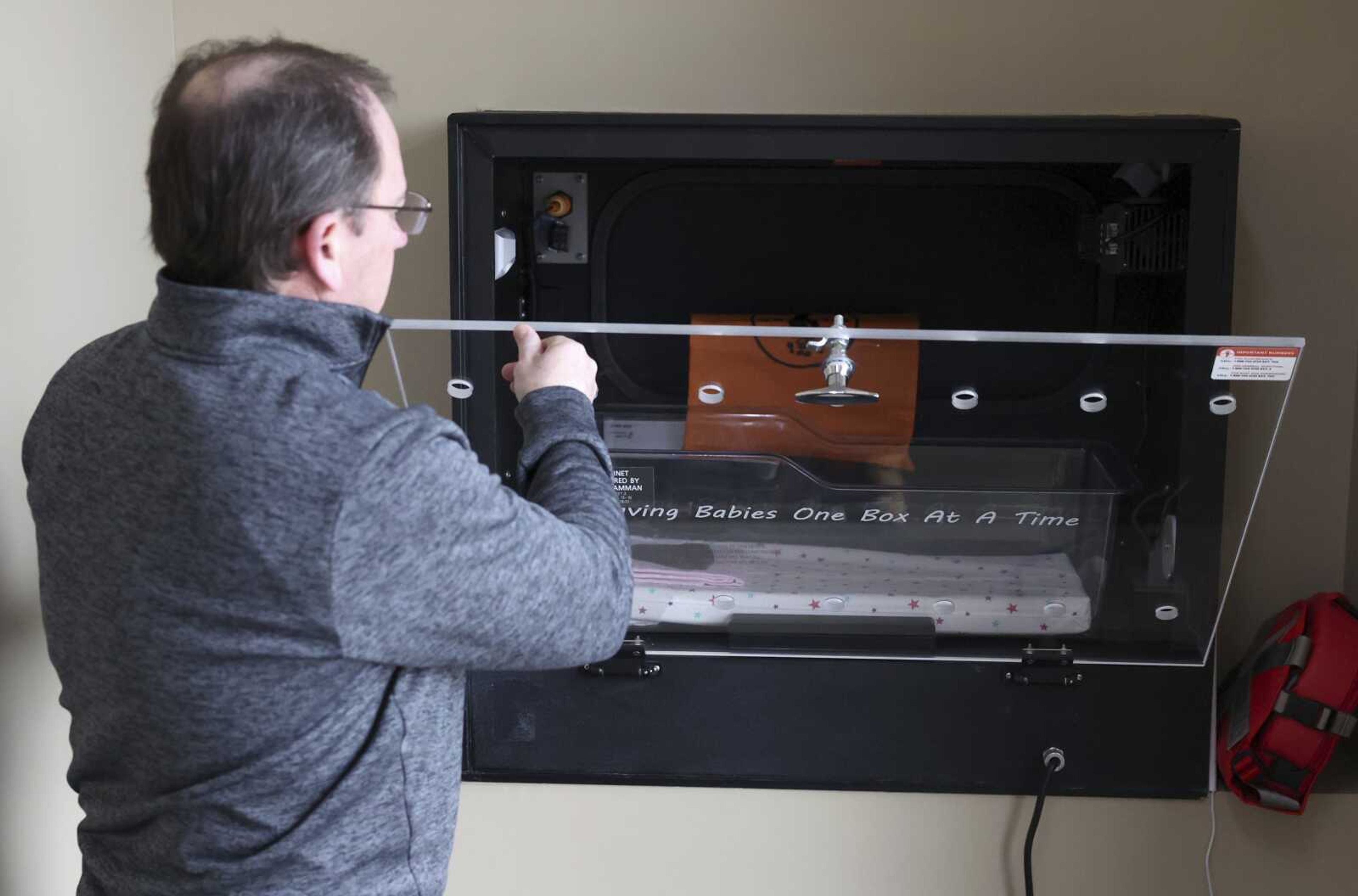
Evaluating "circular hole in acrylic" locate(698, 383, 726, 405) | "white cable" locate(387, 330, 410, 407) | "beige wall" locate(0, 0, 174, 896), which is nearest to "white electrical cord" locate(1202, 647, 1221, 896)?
"circular hole in acrylic" locate(698, 383, 726, 405)

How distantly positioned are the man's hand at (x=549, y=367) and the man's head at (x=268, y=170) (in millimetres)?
234

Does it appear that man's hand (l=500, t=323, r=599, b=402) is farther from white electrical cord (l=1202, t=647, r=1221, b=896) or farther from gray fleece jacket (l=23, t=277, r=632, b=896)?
white electrical cord (l=1202, t=647, r=1221, b=896)

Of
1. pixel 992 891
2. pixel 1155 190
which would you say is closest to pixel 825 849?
pixel 992 891

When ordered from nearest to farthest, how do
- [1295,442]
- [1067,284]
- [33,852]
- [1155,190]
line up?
1. [33,852]
2. [1155,190]
3. [1067,284]
4. [1295,442]

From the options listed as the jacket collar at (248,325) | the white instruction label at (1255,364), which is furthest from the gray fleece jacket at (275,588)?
the white instruction label at (1255,364)

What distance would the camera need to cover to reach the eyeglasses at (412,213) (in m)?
0.95

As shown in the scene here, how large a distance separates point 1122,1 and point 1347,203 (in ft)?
1.32

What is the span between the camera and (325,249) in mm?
905

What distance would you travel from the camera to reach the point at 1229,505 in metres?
1.69

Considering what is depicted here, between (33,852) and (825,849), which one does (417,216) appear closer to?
(33,852)

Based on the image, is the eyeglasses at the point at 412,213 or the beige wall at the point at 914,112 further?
the beige wall at the point at 914,112

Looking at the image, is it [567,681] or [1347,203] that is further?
[1347,203]

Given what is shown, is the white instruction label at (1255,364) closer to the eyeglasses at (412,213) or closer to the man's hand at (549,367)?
the man's hand at (549,367)

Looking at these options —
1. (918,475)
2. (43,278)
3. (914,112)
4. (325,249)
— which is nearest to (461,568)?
(325,249)
